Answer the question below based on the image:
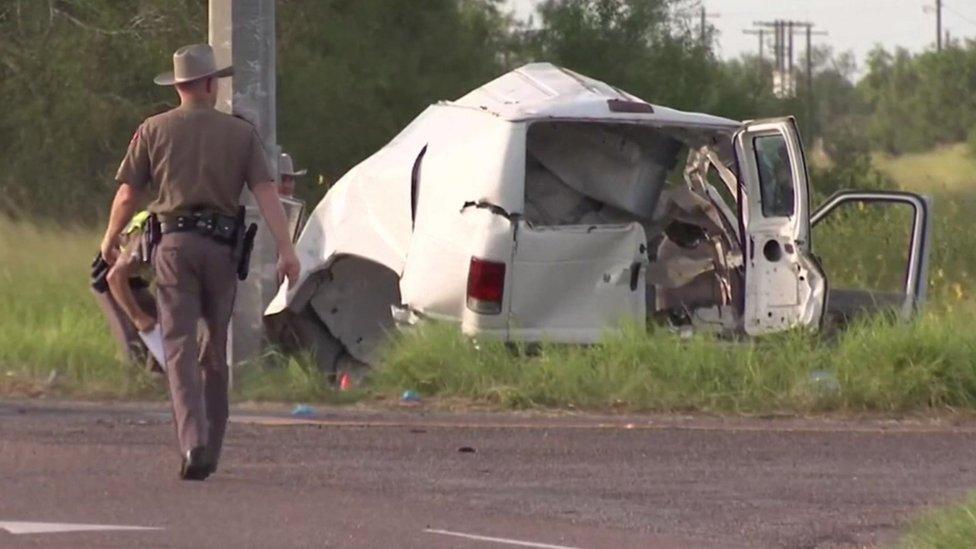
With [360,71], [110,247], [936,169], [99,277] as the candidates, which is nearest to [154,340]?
[99,277]

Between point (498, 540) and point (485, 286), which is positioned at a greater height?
point (485, 286)

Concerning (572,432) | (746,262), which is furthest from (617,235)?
(572,432)

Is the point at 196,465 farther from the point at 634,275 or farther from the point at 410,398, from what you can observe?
the point at 634,275

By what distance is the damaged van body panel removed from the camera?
11602 millimetres

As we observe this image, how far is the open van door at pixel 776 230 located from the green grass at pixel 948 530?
4.95m

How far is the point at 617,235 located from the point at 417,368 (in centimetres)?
138

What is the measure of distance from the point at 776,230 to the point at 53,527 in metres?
6.23

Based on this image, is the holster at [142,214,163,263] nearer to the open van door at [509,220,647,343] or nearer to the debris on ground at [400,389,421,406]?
the debris on ground at [400,389,421,406]

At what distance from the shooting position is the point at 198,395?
317 inches

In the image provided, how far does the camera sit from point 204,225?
808 cm

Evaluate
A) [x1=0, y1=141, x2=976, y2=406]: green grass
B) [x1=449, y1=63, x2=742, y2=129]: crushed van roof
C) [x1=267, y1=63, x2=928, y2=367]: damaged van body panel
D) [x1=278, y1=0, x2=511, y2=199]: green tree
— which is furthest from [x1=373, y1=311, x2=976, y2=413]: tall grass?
[x1=278, y1=0, x2=511, y2=199]: green tree

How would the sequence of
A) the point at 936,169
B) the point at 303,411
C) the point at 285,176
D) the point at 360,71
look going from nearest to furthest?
the point at 303,411 < the point at 285,176 < the point at 360,71 < the point at 936,169

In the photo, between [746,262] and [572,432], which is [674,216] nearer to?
[746,262]

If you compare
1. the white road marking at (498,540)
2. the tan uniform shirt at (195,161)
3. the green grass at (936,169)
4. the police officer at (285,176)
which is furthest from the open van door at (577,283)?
the green grass at (936,169)
